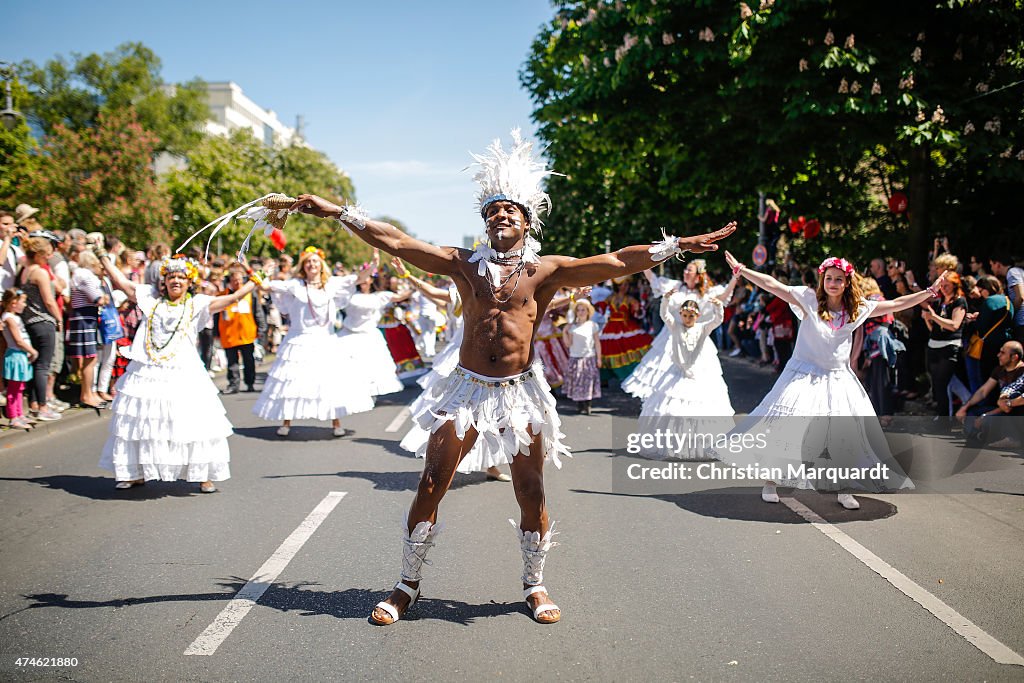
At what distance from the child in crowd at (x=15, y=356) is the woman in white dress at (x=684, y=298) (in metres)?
7.19

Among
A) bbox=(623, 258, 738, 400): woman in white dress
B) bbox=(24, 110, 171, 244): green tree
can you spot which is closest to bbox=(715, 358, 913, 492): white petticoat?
bbox=(623, 258, 738, 400): woman in white dress

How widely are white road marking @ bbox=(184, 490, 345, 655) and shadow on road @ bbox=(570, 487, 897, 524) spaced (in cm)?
227

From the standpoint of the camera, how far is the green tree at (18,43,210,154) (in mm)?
58469

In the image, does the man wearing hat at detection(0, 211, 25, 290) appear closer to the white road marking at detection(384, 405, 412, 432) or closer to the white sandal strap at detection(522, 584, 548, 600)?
the white road marking at detection(384, 405, 412, 432)

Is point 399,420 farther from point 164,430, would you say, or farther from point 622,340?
point 622,340

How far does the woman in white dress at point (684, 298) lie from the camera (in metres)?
9.49

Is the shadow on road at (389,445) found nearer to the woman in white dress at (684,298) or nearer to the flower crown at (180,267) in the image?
the flower crown at (180,267)

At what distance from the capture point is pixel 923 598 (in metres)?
4.79

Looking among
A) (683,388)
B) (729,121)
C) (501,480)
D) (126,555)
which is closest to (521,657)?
(126,555)

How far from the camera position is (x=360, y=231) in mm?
4676

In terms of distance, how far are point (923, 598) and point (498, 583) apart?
7.86ft

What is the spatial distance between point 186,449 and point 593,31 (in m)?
11.5

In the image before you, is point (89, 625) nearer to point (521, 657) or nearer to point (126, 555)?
point (126, 555)

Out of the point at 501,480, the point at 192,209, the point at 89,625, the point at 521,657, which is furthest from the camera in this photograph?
the point at 192,209
